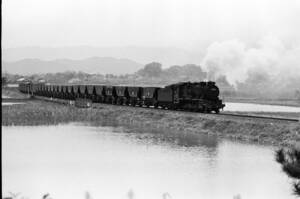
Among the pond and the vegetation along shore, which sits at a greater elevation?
the vegetation along shore

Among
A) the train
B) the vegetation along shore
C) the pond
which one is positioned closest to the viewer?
the pond

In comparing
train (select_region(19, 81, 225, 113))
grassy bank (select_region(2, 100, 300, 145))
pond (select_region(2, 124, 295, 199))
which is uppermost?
train (select_region(19, 81, 225, 113))

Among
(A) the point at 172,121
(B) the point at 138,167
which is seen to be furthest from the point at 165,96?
(B) the point at 138,167

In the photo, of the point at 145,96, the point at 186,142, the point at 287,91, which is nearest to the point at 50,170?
the point at 186,142

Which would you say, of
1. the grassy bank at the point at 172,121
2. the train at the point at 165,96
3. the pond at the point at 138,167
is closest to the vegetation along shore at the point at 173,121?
the grassy bank at the point at 172,121

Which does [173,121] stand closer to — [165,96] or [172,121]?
[172,121]

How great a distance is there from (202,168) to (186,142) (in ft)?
36.2

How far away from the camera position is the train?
45.0m

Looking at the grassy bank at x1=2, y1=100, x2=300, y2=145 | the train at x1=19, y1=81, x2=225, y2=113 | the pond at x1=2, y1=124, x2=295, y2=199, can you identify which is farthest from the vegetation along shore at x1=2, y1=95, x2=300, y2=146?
the train at x1=19, y1=81, x2=225, y2=113

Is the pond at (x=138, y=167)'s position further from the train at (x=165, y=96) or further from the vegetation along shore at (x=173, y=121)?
the train at (x=165, y=96)

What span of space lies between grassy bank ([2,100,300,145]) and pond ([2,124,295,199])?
4.74 feet

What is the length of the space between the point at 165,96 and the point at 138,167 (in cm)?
2606

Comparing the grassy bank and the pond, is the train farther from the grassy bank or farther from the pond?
the pond

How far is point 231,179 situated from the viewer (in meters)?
20.4
